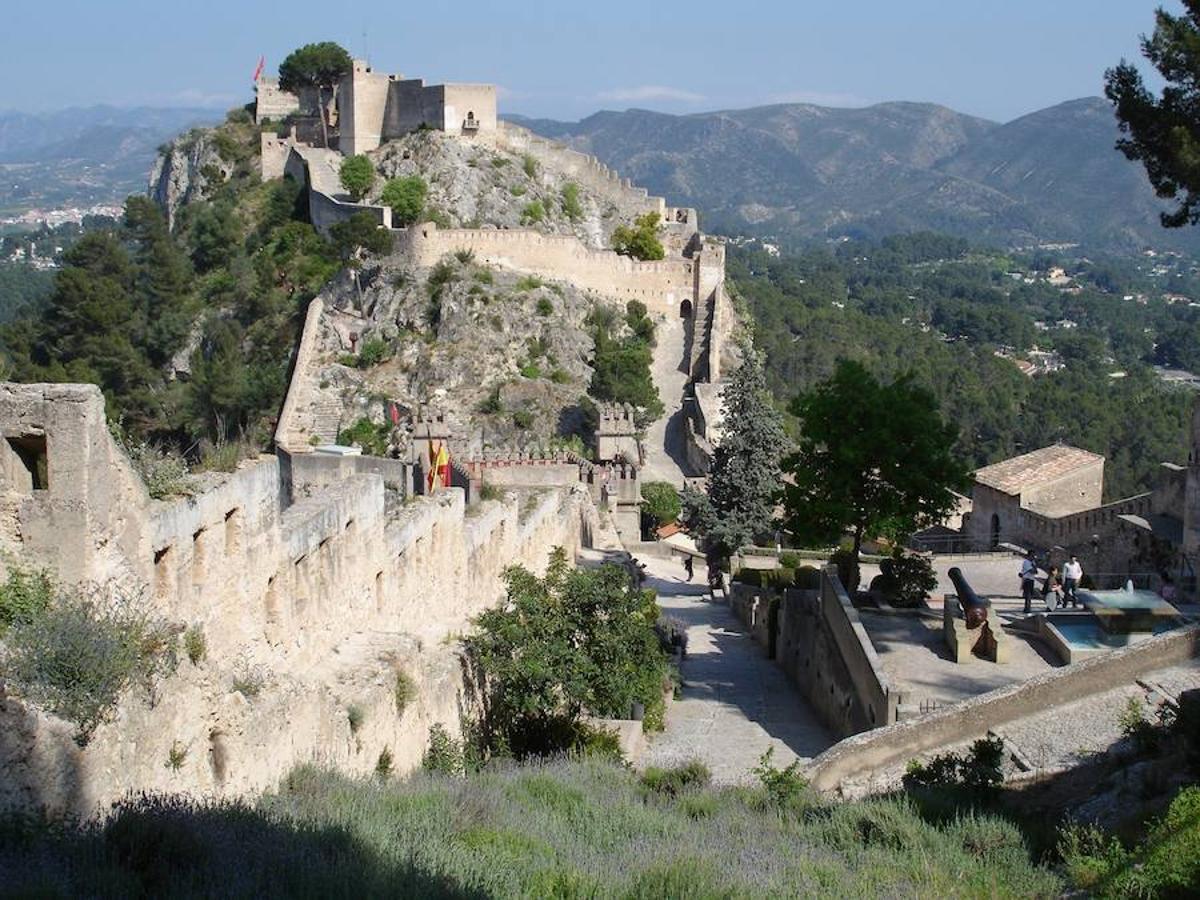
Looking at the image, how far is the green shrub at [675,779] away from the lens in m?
11.0

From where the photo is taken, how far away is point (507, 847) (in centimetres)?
775

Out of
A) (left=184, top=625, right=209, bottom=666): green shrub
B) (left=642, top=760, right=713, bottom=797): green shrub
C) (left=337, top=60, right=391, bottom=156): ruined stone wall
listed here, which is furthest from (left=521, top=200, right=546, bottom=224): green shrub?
(left=184, top=625, right=209, bottom=666): green shrub

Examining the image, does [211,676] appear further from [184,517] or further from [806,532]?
[806,532]

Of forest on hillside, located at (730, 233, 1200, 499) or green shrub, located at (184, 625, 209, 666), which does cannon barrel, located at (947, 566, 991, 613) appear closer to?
forest on hillside, located at (730, 233, 1200, 499)

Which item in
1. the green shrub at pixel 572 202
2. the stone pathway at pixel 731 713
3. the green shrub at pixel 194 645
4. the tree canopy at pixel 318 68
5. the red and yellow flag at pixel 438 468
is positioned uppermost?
the tree canopy at pixel 318 68

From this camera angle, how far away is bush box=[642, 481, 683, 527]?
109ft

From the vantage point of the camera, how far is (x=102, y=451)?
27.5 ft

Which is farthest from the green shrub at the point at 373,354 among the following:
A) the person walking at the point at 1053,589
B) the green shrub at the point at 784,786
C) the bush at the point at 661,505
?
A: the green shrub at the point at 784,786

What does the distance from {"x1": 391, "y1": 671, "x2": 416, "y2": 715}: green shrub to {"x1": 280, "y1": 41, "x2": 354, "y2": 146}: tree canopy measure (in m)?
51.1

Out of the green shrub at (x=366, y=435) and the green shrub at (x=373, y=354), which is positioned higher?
the green shrub at (x=373, y=354)

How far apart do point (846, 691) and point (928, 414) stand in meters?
3.92

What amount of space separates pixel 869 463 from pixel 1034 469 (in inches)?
427

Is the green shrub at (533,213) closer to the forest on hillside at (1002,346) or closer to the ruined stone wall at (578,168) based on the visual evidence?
the ruined stone wall at (578,168)

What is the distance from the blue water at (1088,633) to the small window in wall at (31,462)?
10172 millimetres
